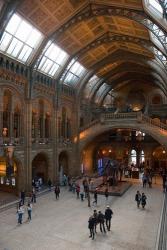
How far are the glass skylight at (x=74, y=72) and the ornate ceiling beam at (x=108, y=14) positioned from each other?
633cm

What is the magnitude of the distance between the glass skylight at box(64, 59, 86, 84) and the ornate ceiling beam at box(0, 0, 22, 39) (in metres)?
11.9

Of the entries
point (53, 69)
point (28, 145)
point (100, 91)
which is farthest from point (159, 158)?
point (28, 145)

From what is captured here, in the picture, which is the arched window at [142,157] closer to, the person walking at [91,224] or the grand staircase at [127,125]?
the grand staircase at [127,125]

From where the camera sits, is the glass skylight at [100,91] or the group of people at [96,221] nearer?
the group of people at [96,221]

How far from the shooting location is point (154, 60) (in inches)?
→ 1180

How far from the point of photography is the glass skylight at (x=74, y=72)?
30.6 metres

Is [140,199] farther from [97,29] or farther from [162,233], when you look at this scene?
[97,29]

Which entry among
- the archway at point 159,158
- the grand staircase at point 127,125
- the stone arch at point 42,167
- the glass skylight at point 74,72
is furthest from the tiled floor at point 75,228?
the archway at point 159,158

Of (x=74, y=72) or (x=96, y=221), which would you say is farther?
(x=74, y=72)

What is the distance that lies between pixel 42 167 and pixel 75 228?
595 inches

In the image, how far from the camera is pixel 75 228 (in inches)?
602

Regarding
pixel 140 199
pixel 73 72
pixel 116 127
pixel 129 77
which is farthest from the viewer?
pixel 129 77

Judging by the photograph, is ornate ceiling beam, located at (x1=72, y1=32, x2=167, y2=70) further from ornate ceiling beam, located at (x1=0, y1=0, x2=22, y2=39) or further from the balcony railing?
the balcony railing

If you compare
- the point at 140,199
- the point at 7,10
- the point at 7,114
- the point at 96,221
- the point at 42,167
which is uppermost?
the point at 7,10
